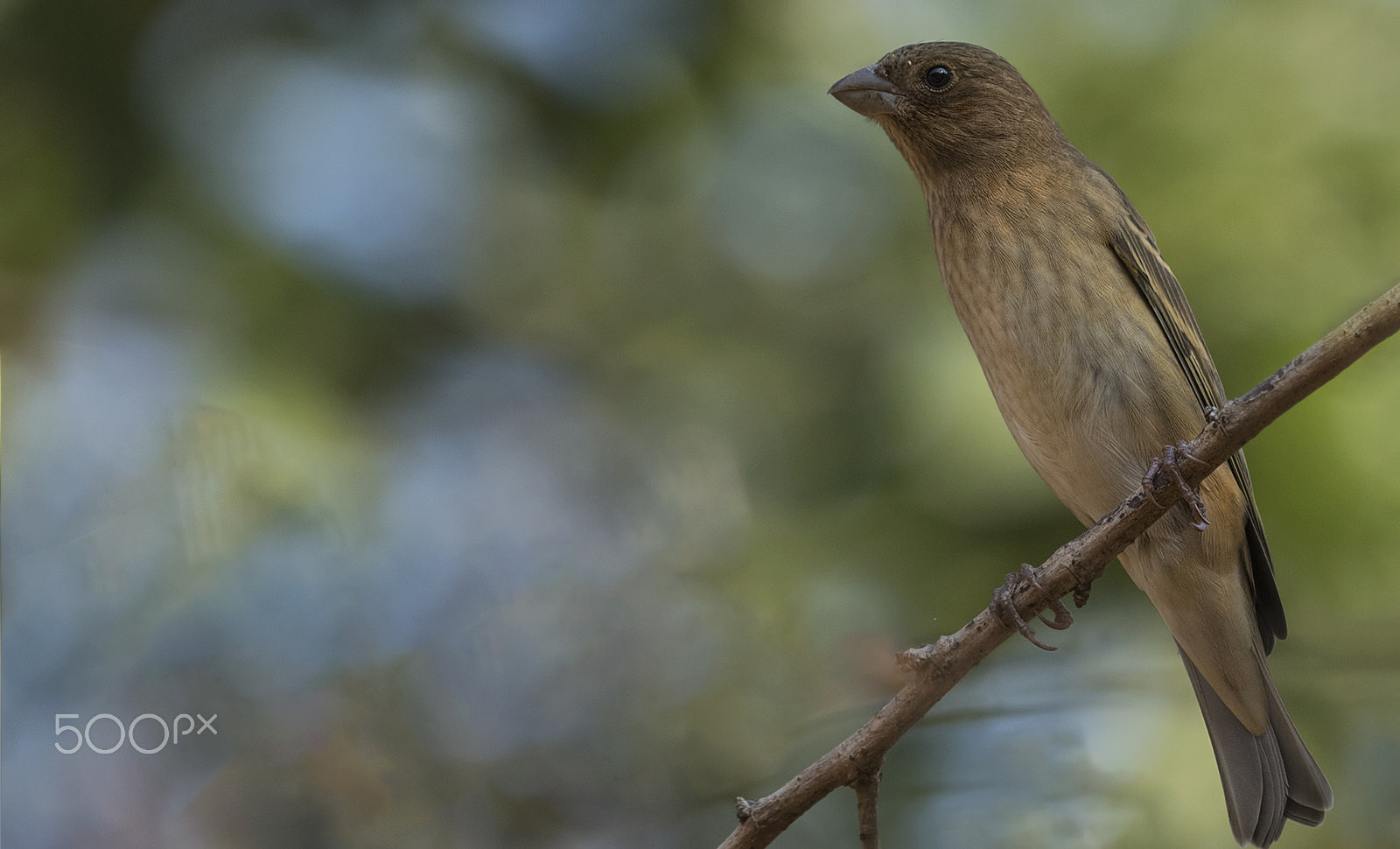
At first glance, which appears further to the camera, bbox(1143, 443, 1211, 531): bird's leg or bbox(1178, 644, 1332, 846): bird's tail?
bbox(1178, 644, 1332, 846): bird's tail

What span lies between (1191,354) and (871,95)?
30.1 inches

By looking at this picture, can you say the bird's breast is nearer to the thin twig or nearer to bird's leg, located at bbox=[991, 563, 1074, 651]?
bird's leg, located at bbox=[991, 563, 1074, 651]

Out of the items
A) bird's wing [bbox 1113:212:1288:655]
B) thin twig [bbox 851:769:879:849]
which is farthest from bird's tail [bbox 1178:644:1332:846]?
thin twig [bbox 851:769:879:849]

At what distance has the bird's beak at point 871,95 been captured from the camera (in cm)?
225

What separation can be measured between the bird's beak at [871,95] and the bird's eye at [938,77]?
66 mm

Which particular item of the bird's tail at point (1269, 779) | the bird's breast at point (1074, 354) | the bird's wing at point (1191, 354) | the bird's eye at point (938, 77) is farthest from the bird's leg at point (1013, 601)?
the bird's eye at point (938, 77)

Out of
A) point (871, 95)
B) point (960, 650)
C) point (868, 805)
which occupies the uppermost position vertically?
point (871, 95)

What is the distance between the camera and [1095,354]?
79.4 inches

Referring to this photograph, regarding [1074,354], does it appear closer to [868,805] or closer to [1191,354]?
[1191,354]

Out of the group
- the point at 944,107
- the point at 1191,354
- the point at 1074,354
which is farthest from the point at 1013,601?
the point at 944,107

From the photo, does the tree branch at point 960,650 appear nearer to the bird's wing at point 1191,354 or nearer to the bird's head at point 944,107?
the bird's wing at point 1191,354

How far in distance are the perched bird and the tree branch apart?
0.48 metres

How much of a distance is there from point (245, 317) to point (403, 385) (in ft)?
1.64

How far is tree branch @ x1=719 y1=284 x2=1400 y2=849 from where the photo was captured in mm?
1488
